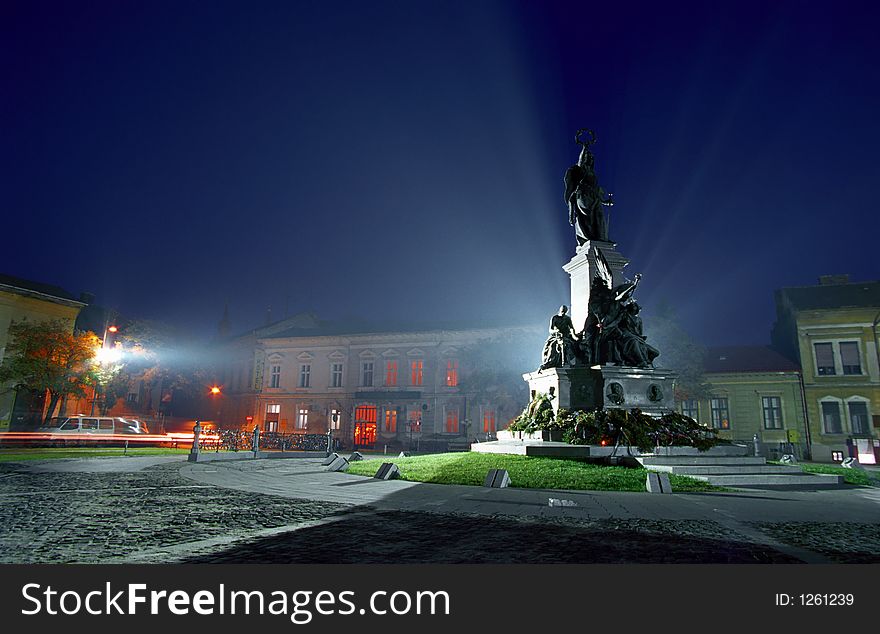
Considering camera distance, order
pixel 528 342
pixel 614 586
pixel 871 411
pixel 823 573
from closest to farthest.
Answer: pixel 614 586 → pixel 823 573 → pixel 871 411 → pixel 528 342

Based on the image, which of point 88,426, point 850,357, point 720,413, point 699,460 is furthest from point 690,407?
point 88,426

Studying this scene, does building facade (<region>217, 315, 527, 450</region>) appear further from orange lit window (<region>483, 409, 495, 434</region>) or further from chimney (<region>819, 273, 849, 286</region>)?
chimney (<region>819, 273, 849, 286</region>)

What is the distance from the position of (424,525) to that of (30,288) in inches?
1860

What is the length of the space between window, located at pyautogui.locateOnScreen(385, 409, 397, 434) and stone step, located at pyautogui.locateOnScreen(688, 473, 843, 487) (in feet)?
121

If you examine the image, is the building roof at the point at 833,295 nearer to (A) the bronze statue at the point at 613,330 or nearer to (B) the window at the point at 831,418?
(B) the window at the point at 831,418

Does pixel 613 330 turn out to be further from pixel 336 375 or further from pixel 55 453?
pixel 336 375

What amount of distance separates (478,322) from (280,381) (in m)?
20.4

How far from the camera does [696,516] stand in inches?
262

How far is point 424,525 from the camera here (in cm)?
600

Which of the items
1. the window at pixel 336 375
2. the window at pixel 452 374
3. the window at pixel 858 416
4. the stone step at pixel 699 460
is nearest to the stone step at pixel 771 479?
the stone step at pixel 699 460

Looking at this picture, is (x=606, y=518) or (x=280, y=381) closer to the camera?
(x=606, y=518)

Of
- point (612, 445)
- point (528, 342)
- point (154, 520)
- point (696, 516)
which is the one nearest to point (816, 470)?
point (612, 445)

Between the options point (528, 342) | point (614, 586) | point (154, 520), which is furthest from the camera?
point (528, 342)

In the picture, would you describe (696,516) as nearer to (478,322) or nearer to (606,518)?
(606,518)
